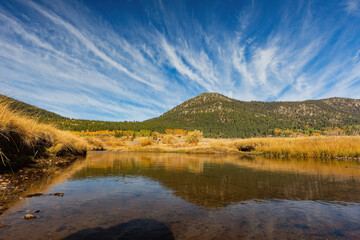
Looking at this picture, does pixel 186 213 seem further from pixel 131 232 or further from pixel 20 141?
pixel 20 141

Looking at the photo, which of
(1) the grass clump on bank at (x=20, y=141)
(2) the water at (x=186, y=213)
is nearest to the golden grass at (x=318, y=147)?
(2) the water at (x=186, y=213)

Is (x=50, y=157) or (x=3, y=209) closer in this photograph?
(x=3, y=209)

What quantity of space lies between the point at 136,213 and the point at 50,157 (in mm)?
11705

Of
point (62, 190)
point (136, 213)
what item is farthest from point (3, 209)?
point (136, 213)

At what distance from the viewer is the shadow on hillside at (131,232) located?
309cm

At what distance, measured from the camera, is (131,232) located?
3279mm

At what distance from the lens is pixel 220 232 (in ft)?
10.9

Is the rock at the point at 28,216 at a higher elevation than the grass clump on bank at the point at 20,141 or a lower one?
lower

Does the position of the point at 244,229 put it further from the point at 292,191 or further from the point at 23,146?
the point at 23,146

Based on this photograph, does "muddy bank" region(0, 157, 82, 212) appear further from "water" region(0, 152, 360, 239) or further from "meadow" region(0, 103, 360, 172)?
"meadow" region(0, 103, 360, 172)

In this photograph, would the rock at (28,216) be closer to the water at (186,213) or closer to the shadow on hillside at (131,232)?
the water at (186,213)

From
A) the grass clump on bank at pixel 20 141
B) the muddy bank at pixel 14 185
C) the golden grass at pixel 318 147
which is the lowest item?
the muddy bank at pixel 14 185

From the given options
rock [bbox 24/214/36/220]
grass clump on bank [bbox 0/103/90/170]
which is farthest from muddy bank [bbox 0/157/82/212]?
rock [bbox 24/214/36/220]

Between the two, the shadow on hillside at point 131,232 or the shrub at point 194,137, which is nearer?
the shadow on hillside at point 131,232
